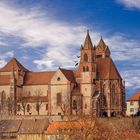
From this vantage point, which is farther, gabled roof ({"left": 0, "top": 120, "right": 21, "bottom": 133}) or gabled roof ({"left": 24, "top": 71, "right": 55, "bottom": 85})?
gabled roof ({"left": 24, "top": 71, "right": 55, "bottom": 85})

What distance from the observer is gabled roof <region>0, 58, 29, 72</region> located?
128 m

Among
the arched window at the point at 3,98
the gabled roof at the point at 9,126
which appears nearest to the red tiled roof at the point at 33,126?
the gabled roof at the point at 9,126

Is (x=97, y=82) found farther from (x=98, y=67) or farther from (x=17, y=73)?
(x=17, y=73)

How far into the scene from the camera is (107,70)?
386ft

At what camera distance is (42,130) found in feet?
329

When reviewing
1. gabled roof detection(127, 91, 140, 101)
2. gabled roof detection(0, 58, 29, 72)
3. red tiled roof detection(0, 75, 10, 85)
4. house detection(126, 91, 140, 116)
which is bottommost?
house detection(126, 91, 140, 116)

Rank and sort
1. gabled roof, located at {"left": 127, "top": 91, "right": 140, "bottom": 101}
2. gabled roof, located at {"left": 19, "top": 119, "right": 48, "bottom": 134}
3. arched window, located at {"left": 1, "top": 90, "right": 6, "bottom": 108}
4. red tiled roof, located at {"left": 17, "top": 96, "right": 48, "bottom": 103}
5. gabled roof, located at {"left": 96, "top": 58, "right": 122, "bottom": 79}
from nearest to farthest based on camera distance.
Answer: gabled roof, located at {"left": 19, "top": 119, "right": 48, "bottom": 134}
gabled roof, located at {"left": 96, "top": 58, "right": 122, "bottom": 79}
red tiled roof, located at {"left": 17, "top": 96, "right": 48, "bottom": 103}
arched window, located at {"left": 1, "top": 90, "right": 6, "bottom": 108}
gabled roof, located at {"left": 127, "top": 91, "right": 140, "bottom": 101}

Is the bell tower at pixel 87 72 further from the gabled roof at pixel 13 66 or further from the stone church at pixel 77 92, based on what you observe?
the gabled roof at pixel 13 66

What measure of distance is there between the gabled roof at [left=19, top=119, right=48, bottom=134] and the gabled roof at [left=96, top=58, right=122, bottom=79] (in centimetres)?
1789

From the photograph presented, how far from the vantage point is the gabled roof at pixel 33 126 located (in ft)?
332

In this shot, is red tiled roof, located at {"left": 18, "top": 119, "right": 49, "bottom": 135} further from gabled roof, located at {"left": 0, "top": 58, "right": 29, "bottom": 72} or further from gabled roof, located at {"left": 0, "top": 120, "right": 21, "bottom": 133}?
gabled roof, located at {"left": 0, "top": 58, "right": 29, "bottom": 72}

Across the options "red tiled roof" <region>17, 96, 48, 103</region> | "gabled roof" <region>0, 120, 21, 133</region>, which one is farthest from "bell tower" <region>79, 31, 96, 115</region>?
"gabled roof" <region>0, 120, 21, 133</region>

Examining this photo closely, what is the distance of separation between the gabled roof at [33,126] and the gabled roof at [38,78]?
1760cm

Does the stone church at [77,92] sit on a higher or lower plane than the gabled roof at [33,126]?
higher
